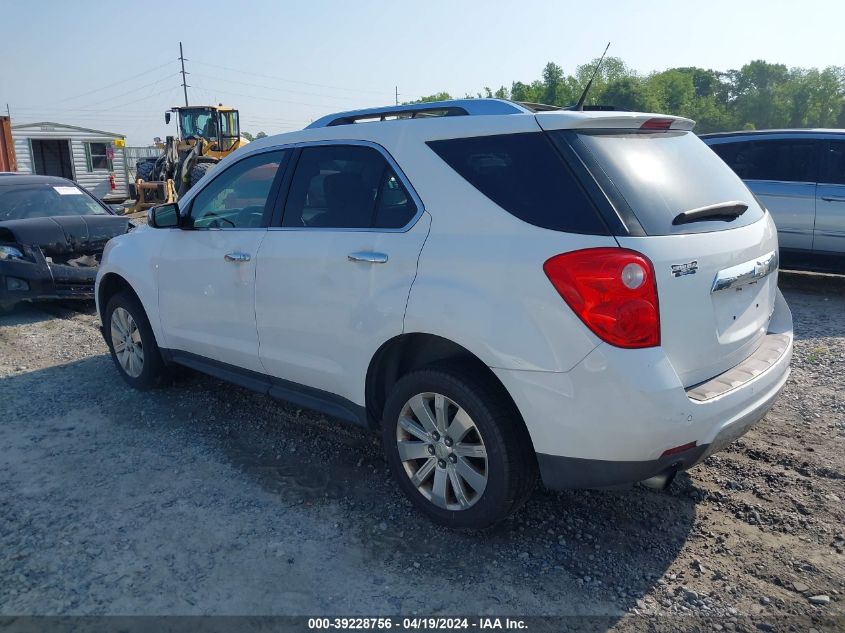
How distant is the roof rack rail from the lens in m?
3.15

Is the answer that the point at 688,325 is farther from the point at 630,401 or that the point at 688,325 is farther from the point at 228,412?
the point at 228,412

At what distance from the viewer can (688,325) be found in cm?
261

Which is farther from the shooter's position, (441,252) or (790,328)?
(790,328)

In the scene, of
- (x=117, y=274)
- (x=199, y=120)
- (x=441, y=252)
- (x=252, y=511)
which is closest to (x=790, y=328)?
(x=441, y=252)

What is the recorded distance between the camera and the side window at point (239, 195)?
398cm

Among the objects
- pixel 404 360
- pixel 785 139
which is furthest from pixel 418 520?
pixel 785 139

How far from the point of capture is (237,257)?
393cm

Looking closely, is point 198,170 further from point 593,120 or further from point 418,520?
point 593,120

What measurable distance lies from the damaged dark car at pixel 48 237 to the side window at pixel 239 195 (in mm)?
3725

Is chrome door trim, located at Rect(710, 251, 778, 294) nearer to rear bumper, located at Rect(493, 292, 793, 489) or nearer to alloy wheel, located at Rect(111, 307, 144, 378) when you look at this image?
rear bumper, located at Rect(493, 292, 793, 489)

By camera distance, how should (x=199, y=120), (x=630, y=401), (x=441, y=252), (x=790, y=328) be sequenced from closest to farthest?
(x=630, y=401) < (x=441, y=252) < (x=790, y=328) < (x=199, y=120)

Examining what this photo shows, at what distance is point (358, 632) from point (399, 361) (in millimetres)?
1266

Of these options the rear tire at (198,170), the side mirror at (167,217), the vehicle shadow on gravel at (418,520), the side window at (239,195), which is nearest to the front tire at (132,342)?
the vehicle shadow on gravel at (418,520)

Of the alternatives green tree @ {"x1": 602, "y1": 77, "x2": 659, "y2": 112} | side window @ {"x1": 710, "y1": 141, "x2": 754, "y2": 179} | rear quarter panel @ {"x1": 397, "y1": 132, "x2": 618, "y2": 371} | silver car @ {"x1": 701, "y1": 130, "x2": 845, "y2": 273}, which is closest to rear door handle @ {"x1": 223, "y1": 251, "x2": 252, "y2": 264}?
rear quarter panel @ {"x1": 397, "y1": 132, "x2": 618, "y2": 371}
